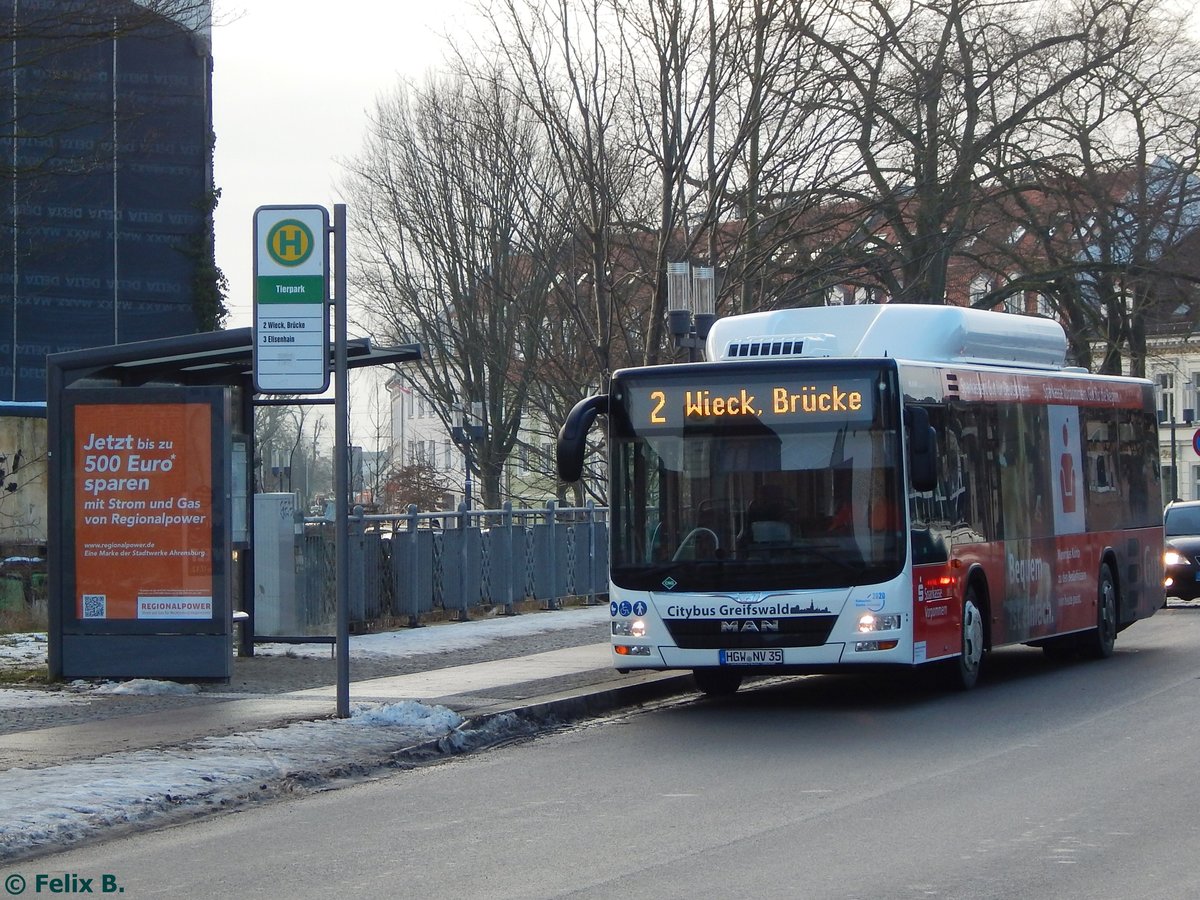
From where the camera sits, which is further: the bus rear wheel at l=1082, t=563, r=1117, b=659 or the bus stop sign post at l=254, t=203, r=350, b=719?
the bus rear wheel at l=1082, t=563, r=1117, b=659

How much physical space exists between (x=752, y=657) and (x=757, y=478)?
137cm

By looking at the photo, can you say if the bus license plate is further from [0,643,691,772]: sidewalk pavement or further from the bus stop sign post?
the bus stop sign post

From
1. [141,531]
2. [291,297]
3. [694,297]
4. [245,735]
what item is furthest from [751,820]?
[694,297]

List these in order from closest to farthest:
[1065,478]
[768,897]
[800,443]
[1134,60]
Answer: [768,897] → [800,443] → [1065,478] → [1134,60]

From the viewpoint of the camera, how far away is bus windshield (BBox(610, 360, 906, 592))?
44.0ft

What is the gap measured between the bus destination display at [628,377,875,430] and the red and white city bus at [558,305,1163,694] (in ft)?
0.04

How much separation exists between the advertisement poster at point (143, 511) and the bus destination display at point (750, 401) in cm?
388

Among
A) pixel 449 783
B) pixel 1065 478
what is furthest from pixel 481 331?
pixel 449 783

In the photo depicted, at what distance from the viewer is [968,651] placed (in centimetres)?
1472

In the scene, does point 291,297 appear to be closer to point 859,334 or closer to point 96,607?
point 96,607

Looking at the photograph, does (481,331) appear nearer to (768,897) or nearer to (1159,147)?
(1159,147)

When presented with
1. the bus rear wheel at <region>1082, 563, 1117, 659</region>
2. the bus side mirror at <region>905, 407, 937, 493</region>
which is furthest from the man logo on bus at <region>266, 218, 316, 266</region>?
the bus rear wheel at <region>1082, 563, 1117, 659</region>

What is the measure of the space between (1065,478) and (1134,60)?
19363 millimetres

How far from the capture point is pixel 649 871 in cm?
754
